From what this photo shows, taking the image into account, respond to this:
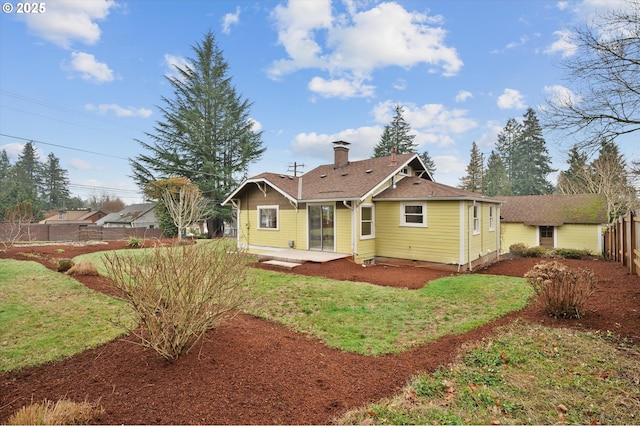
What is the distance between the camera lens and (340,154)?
54.6 ft

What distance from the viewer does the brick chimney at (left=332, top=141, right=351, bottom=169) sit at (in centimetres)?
1659

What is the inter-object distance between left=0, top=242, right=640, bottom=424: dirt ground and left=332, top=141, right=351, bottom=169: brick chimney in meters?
12.2

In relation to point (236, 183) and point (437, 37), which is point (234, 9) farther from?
point (236, 183)

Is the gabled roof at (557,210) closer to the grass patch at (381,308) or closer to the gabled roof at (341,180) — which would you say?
the gabled roof at (341,180)

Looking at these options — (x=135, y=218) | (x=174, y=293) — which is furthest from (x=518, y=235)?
(x=135, y=218)

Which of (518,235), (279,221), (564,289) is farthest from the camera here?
(518,235)

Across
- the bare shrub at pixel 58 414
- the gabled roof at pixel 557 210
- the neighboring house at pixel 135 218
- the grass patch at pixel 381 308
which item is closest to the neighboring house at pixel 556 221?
the gabled roof at pixel 557 210

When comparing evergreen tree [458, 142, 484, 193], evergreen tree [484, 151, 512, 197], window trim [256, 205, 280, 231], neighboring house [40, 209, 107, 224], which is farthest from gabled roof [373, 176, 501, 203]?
neighboring house [40, 209, 107, 224]

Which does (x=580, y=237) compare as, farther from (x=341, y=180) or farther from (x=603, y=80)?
(x=603, y=80)

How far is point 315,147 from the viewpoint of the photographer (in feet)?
96.4

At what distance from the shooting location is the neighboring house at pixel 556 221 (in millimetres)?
19359

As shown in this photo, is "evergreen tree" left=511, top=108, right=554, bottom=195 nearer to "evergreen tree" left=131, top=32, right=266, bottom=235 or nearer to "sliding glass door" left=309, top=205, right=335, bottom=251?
"evergreen tree" left=131, top=32, right=266, bottom=235

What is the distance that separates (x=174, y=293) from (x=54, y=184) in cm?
7040

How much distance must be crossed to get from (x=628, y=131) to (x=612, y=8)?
8.36ft
